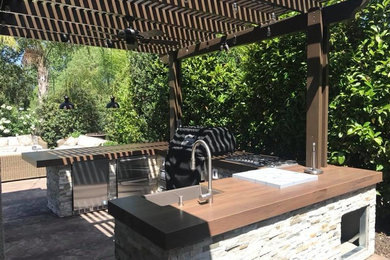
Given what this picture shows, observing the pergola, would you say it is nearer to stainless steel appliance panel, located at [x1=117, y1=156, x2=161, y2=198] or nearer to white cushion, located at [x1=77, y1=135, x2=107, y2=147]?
stainless steel appliance panel, located at [x1=117, y1=156, x2=161, y2=198]

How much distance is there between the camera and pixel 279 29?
15.7 feet

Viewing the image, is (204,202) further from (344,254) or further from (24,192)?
(24,192)

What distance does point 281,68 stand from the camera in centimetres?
551

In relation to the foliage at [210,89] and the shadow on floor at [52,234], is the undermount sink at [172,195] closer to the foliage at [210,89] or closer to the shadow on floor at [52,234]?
the shadow on floor at [52,234]

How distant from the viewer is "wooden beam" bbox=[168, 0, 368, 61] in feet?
13.1

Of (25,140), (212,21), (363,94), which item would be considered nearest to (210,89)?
(212,21)

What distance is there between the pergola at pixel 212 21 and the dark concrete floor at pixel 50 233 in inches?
128

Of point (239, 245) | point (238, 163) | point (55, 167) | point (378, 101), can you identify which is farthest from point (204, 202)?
point (55, 167)

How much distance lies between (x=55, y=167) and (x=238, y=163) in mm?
3452

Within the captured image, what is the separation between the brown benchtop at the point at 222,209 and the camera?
8.10 ft

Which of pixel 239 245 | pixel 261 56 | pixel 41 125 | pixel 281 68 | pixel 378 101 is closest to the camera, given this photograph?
pixel 239 245

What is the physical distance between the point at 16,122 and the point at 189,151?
11665mm

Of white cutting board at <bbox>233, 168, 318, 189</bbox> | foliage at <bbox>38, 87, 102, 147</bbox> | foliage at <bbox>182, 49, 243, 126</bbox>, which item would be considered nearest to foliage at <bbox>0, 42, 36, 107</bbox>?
foliage at <bbox>38, 87, 102, 147</bbox>

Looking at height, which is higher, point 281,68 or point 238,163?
point 281,68
